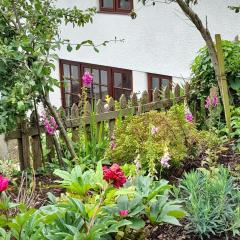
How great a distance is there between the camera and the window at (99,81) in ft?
40.9

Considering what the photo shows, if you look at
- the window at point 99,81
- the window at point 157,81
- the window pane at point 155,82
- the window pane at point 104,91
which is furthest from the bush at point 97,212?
the window pane at point 104,91

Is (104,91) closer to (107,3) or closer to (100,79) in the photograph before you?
(100,79)

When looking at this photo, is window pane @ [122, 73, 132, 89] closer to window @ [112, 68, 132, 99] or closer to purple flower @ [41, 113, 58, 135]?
window @ [112, 68, 132, 99]

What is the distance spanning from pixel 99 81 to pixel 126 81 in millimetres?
1021

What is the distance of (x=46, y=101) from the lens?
218 inches

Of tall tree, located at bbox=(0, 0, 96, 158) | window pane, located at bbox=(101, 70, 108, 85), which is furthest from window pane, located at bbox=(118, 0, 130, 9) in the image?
tall tree, located at bbox=(0, 0, 96, 158)

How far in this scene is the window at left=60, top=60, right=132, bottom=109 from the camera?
12461 mm

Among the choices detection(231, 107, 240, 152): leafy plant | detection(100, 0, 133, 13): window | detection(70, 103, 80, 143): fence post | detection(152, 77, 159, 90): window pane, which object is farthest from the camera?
detection(100, 0, 133, 13): window

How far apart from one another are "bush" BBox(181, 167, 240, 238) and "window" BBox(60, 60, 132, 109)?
27.1ft

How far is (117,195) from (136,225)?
8.2 inches

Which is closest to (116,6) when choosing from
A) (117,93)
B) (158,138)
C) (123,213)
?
(117,93)

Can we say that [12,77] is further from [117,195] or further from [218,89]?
[218,89]

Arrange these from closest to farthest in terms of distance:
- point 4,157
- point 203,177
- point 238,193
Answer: point 238,193
point 203,177
point 4,157

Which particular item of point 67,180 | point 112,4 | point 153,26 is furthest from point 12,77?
point 112,4
